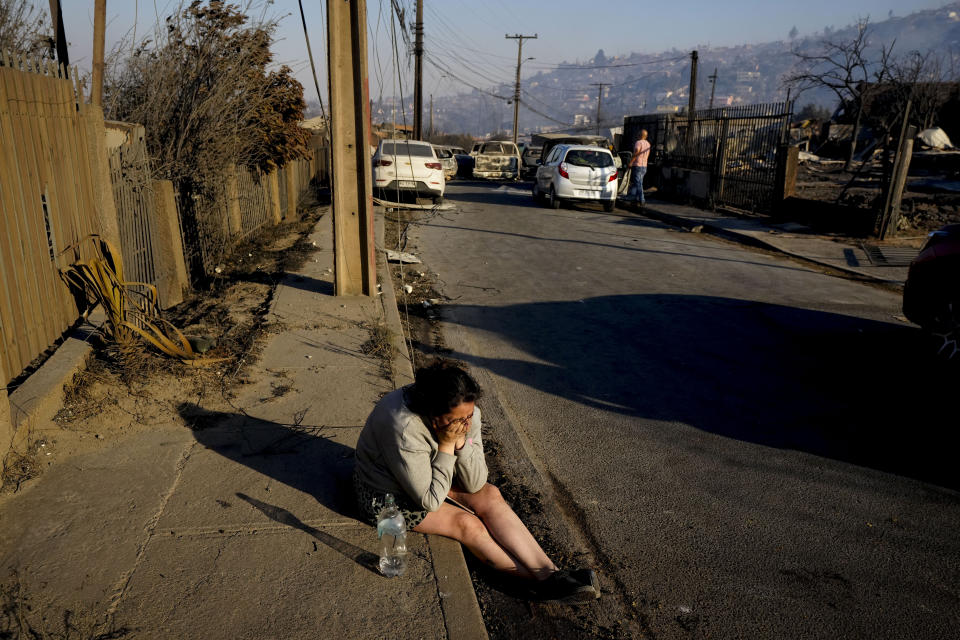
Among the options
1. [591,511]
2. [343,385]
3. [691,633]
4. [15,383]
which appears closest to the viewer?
[691,633]

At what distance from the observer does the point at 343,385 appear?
5.33m

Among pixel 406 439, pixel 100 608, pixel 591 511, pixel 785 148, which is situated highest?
pixel 785 148

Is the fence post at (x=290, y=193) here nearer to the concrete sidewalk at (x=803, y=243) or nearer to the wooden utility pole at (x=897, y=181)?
the concrete sidewalk at (x=803, y=243)

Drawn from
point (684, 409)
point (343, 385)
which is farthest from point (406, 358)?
point (684, 409)

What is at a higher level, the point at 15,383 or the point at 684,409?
the point at 15,383

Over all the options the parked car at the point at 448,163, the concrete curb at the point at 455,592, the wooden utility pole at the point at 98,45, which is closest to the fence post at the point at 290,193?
the wooden utility pole at the point at 98,45

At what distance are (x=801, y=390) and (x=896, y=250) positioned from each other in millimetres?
7901

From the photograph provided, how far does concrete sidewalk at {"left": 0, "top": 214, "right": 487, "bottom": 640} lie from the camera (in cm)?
276

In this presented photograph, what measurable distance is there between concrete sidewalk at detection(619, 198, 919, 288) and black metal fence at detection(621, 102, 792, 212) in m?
0.86

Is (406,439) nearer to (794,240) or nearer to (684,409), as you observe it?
(684,409)

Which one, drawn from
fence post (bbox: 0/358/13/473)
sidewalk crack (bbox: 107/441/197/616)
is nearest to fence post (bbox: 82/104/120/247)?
fence post (bbox: 0/358/13/473)

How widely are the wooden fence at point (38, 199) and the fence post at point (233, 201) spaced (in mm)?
4595

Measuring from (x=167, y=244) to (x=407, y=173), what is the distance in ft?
34.9

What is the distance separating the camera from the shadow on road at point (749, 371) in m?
4.93
